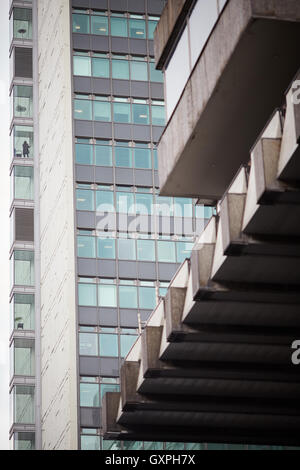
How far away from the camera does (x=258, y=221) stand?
27125 mm

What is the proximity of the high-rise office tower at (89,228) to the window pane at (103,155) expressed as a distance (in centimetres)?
7

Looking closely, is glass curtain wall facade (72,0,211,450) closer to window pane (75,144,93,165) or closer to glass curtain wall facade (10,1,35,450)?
window pane (75,144,93,165)

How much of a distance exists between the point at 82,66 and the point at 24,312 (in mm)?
20282

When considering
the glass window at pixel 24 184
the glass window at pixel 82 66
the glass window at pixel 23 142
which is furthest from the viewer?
the glass window at pixel 23 142

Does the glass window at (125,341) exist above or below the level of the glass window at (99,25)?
below

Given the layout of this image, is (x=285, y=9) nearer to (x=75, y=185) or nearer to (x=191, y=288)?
(x=191, y=288)

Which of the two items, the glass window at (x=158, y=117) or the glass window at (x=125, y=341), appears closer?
the glass window at (x=125, y=341)

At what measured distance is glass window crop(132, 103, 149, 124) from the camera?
87812 mm

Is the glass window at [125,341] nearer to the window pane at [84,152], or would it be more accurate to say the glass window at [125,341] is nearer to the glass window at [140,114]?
the window pane at [84,152]

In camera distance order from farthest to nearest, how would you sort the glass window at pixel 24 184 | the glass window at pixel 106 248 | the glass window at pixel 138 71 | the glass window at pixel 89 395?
the glass window at pixel 24 184
the glass window at pixel 138 71
the glass window at pixel 106 248
the glass window at pixel 89 395

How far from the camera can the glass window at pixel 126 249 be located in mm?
83812

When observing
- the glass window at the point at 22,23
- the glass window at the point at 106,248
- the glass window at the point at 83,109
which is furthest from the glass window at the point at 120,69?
the glass window at the point at 22,23

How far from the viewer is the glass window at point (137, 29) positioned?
89.4 metres

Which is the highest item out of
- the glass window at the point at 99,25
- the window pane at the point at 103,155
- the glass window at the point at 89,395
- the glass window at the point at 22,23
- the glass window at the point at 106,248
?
the glass window at the point at 22,23
